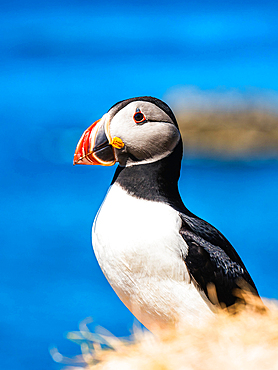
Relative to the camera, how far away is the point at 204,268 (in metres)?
0.63

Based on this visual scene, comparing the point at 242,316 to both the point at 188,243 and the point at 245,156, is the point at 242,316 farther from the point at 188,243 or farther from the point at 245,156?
the point at 245,156

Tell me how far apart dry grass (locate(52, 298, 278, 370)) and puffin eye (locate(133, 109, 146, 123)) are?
31 cm

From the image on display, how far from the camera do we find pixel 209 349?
1.12ft

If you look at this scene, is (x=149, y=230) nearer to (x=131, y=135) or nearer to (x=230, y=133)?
(x=131, y=135)

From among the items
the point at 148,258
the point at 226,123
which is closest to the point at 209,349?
the point at 148,258

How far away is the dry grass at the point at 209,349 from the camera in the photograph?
1.07 ft

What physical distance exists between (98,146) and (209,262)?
235mm

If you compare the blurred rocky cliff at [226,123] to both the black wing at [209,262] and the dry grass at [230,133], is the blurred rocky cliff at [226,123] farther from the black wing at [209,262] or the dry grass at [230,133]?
the black wing at [209,262]

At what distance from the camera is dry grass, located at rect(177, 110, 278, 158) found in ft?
11.1

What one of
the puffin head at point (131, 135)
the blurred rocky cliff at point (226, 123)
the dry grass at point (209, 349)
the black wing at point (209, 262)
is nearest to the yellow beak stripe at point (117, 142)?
the puffin head at point (131, 135)

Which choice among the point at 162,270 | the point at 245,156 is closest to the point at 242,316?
the point at 162,270

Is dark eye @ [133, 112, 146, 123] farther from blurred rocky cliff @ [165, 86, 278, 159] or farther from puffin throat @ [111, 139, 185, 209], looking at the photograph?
blurred rocky cliff @ [165, 86, 278, 159]

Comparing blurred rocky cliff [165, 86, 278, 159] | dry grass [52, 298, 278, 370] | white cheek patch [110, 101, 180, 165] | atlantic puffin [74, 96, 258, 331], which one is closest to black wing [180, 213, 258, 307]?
atlantic puffin [74, 96, 258, 331]

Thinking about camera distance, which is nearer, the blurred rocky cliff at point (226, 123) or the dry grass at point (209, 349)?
the dry grass at point (209, 349)
